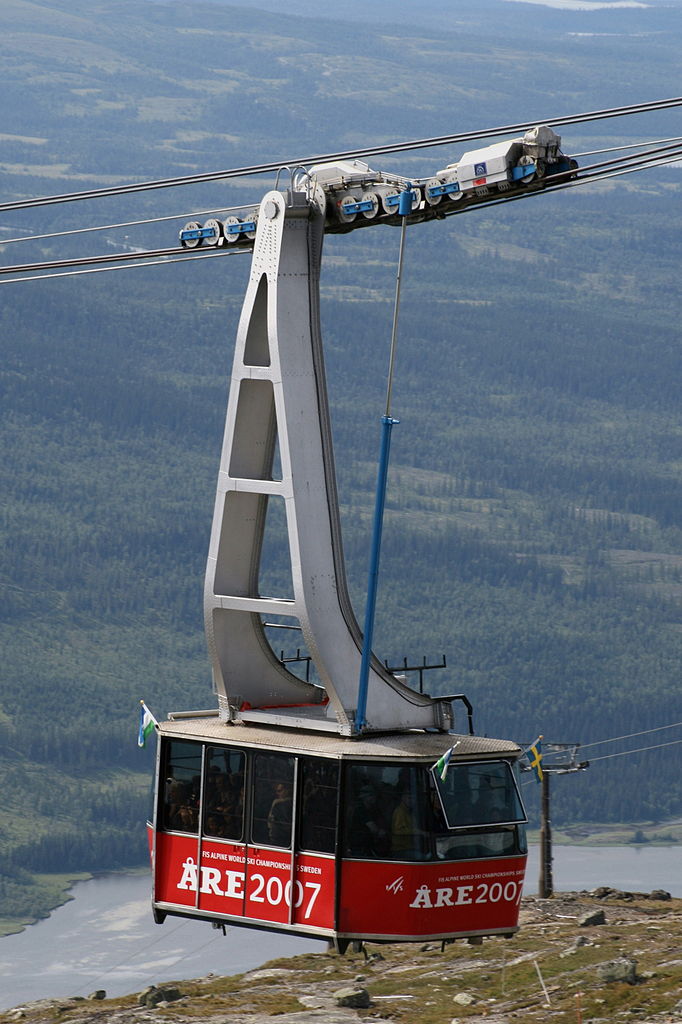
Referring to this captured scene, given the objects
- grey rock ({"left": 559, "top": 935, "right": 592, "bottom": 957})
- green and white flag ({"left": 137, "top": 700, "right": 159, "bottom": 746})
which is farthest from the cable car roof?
grey rock ({"left": 559, "top": 935, "right": 592, "bottom": 957})

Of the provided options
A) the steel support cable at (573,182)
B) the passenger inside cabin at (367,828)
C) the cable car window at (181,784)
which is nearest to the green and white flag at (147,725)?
the cable car window at (181,784)

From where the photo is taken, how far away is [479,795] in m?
25.3

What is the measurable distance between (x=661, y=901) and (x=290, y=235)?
60152 mm

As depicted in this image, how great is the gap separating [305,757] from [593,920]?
4979 cm

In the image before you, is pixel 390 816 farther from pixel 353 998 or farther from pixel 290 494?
pixel 353 998

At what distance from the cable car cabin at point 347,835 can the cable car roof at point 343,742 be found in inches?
1.0

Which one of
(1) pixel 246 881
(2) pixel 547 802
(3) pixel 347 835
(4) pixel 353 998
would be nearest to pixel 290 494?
(3) pixel 347 835

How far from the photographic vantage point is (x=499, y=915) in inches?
1003

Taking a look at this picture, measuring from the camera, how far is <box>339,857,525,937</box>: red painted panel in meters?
24.6

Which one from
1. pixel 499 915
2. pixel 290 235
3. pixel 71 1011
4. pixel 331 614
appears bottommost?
pixel 71 1011

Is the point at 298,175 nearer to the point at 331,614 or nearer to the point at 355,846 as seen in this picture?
the point at 331,614

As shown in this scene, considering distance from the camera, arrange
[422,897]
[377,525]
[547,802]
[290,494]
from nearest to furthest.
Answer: [377,525]
[422,897]
[290,494]
[547,802]

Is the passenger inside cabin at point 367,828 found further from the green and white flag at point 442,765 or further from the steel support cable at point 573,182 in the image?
the steel support cable at point 573,182

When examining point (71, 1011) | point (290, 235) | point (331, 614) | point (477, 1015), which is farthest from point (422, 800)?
point (71, 1011)
